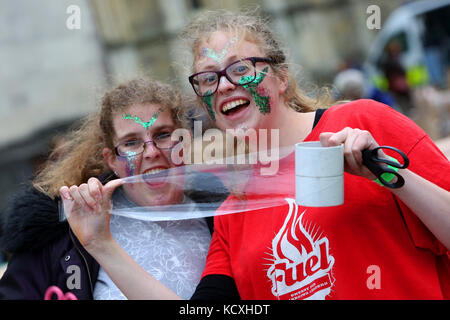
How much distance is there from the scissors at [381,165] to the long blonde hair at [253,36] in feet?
2.15

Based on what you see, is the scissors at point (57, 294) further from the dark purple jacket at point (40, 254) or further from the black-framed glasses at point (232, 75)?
the black-framed glasses at point (232, 75)

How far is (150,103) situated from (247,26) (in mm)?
547

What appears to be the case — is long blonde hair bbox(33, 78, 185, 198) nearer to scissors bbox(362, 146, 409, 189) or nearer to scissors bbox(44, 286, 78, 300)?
scissors bbox(44, 286, 78, 300)

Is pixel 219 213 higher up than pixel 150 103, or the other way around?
pixel 150 103

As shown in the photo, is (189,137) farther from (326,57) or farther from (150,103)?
(326,57)

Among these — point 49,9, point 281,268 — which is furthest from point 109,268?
point 49,9

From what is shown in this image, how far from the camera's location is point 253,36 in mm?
1989

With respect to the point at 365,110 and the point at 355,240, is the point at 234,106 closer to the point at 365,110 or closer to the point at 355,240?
the point at 365,110

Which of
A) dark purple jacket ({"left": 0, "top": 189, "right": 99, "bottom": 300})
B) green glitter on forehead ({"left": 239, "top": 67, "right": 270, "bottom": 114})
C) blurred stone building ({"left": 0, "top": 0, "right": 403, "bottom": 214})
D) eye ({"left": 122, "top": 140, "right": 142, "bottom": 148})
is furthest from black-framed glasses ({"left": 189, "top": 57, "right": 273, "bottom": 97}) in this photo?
blurred stone building ({"left": 0, "top": 0, "right": 403, "bottom": 214})

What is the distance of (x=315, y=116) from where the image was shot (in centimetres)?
181

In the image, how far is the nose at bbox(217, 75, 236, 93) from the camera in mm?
1879

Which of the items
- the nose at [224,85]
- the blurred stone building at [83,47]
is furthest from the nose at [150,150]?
the blurred stone building at [83,47]

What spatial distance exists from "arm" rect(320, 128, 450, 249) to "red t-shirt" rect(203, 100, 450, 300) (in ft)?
0.21

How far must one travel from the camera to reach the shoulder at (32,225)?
7.07 feet
